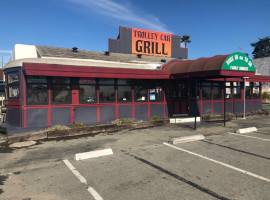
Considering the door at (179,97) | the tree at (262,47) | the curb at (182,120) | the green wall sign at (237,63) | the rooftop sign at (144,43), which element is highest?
the tree at (262,47)

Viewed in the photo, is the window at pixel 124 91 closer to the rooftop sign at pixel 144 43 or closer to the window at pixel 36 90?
the window at pixel 36 90

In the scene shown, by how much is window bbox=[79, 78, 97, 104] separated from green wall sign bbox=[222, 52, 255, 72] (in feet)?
20.2

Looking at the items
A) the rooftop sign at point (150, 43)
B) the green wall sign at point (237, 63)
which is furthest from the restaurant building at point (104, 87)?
the rooftop sign at point (150, 43)

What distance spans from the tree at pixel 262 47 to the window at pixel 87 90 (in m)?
89.2

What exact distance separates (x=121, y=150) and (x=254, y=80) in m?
12.8

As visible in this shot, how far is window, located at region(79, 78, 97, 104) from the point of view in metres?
10.4

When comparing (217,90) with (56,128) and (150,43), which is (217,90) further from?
(56,128)

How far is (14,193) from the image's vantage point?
4105mm

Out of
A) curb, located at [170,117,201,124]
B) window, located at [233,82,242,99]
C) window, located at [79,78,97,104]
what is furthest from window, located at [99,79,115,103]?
window, located at [233,82,242,99]

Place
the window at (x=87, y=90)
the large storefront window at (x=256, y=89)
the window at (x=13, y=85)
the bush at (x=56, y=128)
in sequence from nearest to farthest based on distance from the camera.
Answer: the bush at (x=56, y=128)
the window at (x=13, y=85)
the window at (x=87, y=90)
the large storefront window at (x=256, y=89)

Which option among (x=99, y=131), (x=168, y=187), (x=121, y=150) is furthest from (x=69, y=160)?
(x=99, y=131)

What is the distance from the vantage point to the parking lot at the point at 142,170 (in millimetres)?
4066

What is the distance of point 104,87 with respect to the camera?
35.9ft

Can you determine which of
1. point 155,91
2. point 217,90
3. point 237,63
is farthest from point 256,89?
point 155,91
